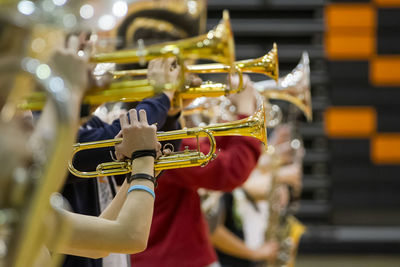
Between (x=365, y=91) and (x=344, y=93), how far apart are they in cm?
20

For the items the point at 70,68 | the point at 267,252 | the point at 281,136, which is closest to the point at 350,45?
the point at 281,136

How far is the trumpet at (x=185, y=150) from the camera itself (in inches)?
60.3

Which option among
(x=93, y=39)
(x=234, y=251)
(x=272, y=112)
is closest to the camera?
(x=93, y=39)

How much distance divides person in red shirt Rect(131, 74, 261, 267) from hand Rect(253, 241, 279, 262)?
1132 mm

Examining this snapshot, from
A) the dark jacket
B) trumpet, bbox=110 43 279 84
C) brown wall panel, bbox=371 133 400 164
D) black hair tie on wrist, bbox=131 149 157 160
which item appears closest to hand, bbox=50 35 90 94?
black hair tie on wrist, bbox=131 149 157 160

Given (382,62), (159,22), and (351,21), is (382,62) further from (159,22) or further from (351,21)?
(159,22)

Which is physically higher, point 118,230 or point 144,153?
point 144,153

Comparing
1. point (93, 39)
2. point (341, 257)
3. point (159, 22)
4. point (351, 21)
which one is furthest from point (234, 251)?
point (351, 21)

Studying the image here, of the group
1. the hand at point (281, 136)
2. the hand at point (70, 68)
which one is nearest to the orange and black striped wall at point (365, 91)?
the hand at point (281, 136)

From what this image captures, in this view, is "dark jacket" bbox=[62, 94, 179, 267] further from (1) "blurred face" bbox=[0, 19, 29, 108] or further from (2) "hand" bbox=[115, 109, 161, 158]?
(1) "blurred face" bbox=[0, 19, 29, 108]

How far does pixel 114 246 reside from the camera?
1256 mm

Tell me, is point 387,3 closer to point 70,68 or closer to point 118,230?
point 118,230

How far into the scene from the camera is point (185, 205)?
237 centimetres

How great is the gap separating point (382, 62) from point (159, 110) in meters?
5.19
